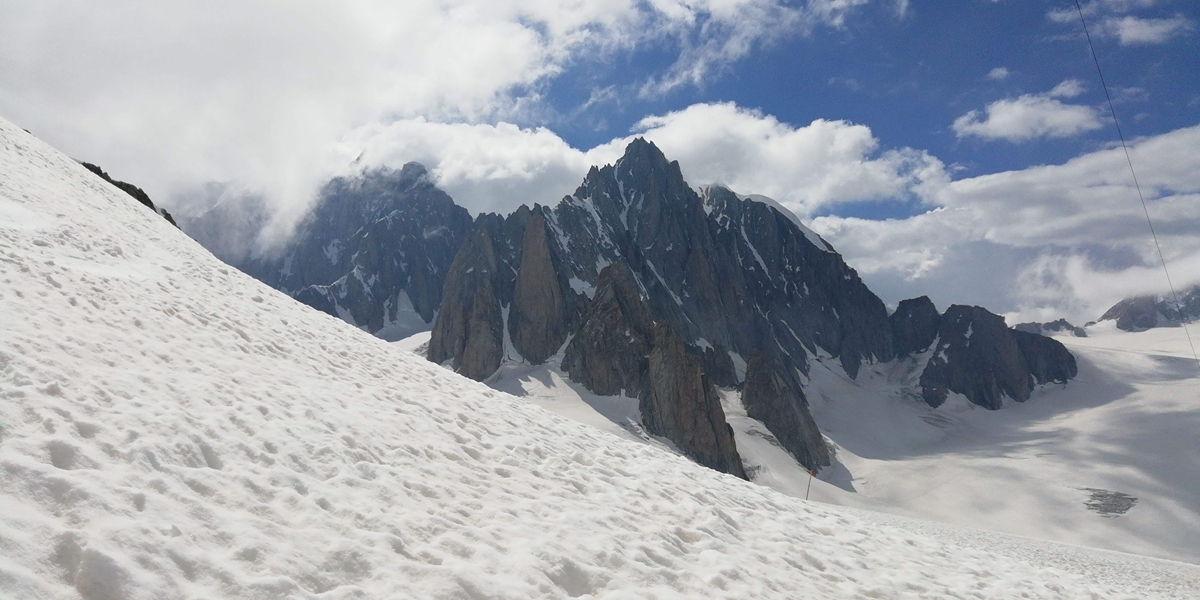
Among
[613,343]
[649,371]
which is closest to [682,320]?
[613,343]

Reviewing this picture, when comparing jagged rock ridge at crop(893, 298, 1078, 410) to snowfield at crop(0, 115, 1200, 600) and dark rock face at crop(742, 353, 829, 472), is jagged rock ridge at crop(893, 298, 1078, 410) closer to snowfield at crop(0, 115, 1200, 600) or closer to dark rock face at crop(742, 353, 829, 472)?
dark rock face at crop(742, 353, 829, 472)

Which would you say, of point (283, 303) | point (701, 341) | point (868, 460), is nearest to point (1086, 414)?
point (868, 460)

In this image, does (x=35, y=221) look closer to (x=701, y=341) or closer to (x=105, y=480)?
(x=105, y=480)

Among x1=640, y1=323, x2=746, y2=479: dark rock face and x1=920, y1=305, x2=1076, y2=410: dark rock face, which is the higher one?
x1=920, y1=305, x2=1076, y2=410: dark rock face

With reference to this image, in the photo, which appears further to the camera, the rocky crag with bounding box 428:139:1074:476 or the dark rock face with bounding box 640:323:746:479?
the rocky crag with bounding box 428:139:1074:476

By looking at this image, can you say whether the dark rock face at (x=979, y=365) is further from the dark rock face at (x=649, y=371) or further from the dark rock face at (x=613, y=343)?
the dark rock face at (x=649, y=371)

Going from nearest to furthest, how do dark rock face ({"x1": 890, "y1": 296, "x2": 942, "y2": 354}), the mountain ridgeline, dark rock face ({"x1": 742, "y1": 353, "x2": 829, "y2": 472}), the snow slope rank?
the snow slope → the mountain ridgeline → dark rock face ({"x1": 742, "y1": 353, "x2": 829, "y2": 472}) → dark rock face ({"x1": 890, "y1": 296, "x2": 942, "y2": 354})

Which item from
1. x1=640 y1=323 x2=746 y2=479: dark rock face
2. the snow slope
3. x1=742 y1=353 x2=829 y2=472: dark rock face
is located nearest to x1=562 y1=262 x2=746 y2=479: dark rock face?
x1=640 y1=323 x2=746 y2=479: dark rock face

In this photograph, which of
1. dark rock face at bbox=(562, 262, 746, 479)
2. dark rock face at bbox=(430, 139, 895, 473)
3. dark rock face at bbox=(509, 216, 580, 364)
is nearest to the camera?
dark rock face at bbox=(562, 262, 746, 479)

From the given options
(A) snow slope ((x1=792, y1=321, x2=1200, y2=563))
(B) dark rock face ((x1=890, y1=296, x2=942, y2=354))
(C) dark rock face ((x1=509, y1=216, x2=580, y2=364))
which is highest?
(B) dark rock face ((x1=890, y1=296, x2=942, y2=354))
